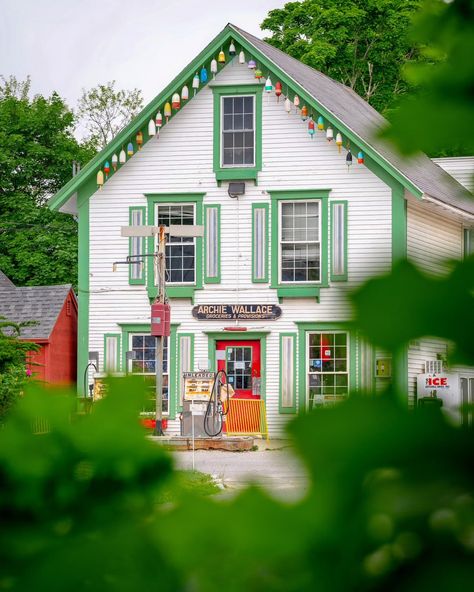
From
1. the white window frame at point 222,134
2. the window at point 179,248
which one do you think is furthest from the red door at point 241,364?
the white window frame at point 222,134

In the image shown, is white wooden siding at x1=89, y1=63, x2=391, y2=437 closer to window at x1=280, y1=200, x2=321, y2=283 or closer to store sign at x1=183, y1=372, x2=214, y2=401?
window at x1=280, y1=200, x2=321, y2=283

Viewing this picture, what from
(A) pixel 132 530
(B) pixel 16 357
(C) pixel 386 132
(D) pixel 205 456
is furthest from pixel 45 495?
(D) pixel 205 456

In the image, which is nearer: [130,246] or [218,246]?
[218,246]

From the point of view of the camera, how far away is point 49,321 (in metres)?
23.7

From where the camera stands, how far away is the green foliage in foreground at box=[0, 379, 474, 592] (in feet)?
1.11

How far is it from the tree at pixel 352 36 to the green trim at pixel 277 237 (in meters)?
12.4

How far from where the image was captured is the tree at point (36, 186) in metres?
33.6

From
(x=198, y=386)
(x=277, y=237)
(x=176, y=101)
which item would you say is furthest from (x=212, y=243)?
(x=198, y=386)

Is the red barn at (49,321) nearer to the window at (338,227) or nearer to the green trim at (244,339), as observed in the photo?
the green trim at (244,339)

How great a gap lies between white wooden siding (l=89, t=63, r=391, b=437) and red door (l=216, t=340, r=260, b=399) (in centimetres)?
24

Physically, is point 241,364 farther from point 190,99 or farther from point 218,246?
point 190,99

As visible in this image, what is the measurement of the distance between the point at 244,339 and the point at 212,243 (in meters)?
1.74

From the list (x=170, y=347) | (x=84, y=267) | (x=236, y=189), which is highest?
Answer: (x=236, y=189)

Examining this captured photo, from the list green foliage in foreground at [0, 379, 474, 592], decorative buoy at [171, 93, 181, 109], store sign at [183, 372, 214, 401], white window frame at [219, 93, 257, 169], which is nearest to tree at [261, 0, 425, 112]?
white window frame at [219, 93, 257, 169]
